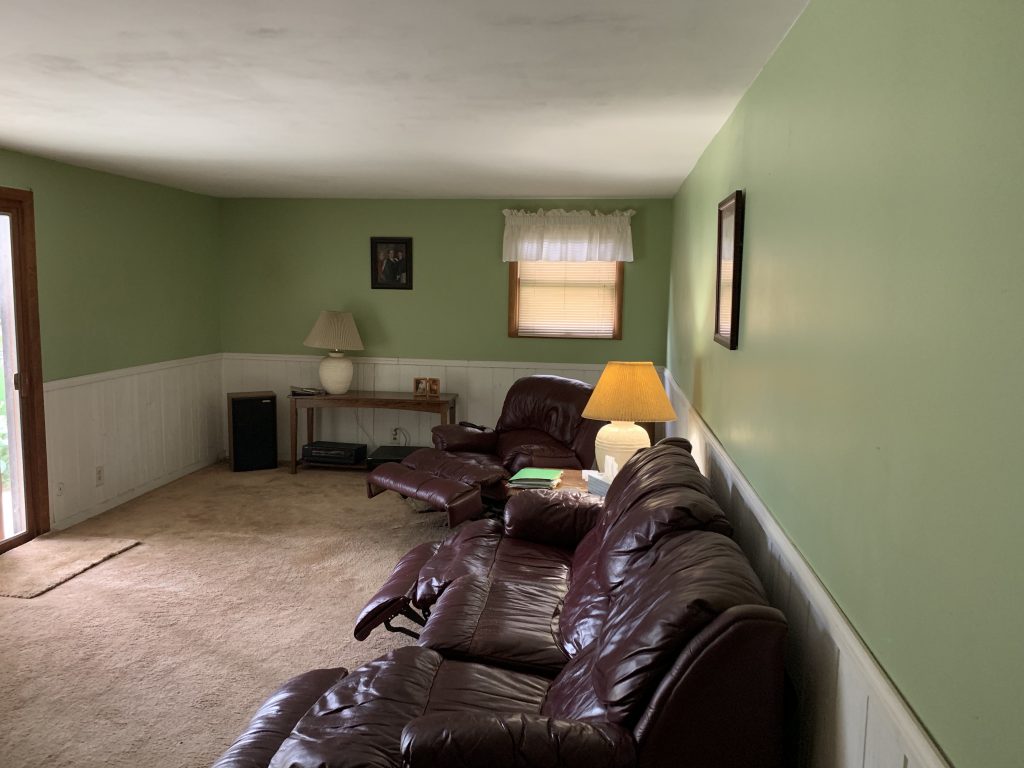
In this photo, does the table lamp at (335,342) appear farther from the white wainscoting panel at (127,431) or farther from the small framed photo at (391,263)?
the white wainscoting panel at (127,431)

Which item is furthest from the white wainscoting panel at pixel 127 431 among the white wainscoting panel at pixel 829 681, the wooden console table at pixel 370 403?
the white wainscoting panel at pixel 829 681

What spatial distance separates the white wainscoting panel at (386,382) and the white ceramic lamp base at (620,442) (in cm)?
254

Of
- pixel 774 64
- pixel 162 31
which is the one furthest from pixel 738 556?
pixel 162 31

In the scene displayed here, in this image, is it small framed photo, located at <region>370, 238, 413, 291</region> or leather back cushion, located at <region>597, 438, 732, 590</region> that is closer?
leather back cushion, located at <region>597, 438, 732, 590</region>

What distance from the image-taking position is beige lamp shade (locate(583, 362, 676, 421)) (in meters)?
3.81

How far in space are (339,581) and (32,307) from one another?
245 cm

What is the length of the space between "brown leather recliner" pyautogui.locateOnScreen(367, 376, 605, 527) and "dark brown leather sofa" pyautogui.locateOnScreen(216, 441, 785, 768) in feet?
4.30

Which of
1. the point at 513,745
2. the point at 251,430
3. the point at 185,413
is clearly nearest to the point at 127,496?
the point at 185,413

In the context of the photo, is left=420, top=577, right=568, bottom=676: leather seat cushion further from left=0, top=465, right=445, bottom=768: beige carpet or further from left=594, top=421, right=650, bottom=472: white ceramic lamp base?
left=594, top=421, right=650, bottom=472: white ceramic lamp base

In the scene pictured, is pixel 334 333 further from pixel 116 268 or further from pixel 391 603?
pixel 391 603

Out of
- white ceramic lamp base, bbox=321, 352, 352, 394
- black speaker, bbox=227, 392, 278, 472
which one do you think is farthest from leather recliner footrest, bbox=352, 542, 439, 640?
black speaker, bbox=227, 392, 278, 472

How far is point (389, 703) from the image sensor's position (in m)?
1.99

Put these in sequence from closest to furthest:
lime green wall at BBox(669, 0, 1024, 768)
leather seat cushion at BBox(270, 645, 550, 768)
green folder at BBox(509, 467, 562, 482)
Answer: lime green wall at BBox(669, 0, 1024, 768)
leather seat cushion at BBox(270, 645, 550, 768)
green folder at BBox(509, 467, 562, 482)

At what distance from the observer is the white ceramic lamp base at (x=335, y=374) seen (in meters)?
6.36
